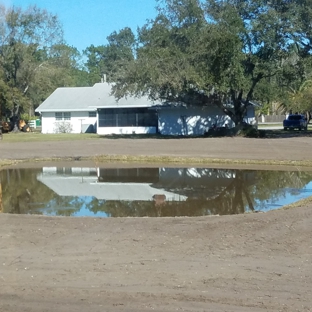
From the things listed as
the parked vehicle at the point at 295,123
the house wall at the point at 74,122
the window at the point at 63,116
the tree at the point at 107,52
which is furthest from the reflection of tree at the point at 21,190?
the tree at the point at 107,52

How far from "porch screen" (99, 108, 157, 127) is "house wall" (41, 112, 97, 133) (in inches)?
190

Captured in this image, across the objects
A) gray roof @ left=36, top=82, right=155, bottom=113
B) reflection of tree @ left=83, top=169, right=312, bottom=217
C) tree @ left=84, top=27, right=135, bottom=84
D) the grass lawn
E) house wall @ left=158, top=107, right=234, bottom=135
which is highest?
tree @ left=84, top=27, right=135, bottom=84

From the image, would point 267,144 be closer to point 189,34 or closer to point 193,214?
point 189,34

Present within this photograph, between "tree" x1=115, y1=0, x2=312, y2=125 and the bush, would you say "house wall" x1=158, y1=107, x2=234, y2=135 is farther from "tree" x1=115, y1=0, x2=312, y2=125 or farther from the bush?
the bush

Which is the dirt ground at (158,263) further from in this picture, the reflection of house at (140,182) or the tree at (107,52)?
the tree at (107,52)

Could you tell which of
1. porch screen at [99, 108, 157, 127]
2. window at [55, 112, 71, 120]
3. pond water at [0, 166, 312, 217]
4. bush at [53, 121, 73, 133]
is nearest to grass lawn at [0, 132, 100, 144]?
porch screen at [99, 108, 157, 127]

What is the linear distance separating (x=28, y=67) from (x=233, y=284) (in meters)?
55.5

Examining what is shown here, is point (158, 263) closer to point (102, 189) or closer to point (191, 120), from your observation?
point (102, 189)

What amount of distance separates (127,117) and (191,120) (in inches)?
262

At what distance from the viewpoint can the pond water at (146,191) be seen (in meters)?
15.3

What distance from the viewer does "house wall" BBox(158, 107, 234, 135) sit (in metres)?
49.3


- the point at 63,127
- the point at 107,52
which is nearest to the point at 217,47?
the point at 63,127

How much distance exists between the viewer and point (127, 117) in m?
53.4

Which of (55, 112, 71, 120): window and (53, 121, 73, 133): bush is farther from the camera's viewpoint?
(55, 112, 71, 120): window
